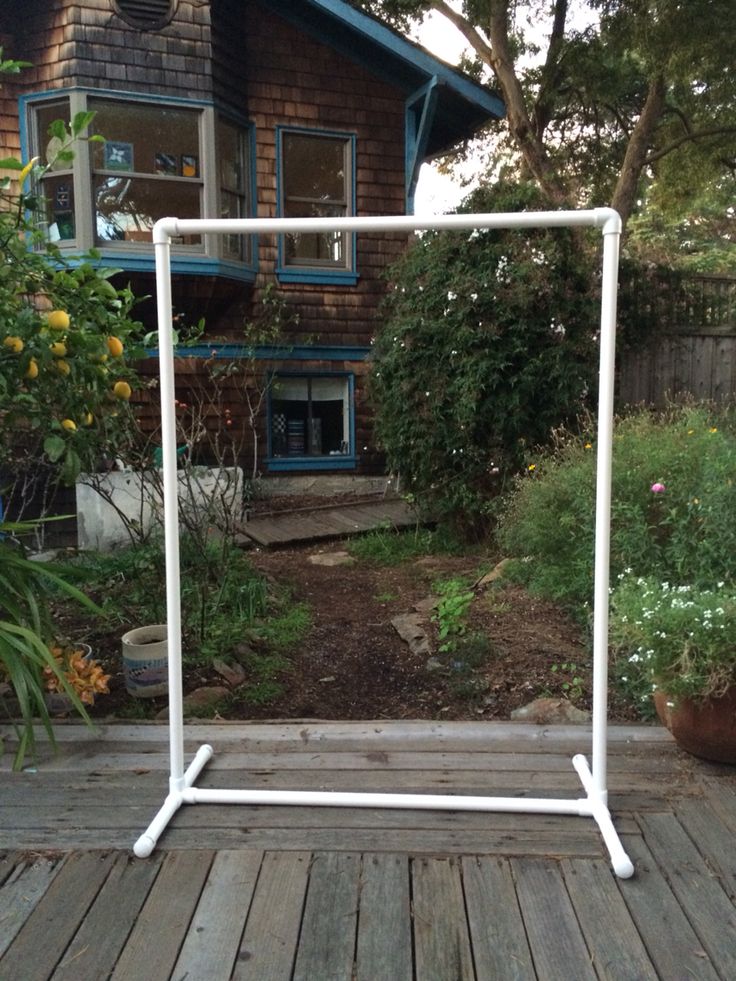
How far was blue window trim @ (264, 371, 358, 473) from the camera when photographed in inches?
350

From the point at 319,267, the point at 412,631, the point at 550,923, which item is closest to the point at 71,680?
the point at 412,631

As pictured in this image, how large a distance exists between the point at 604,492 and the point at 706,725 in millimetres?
861

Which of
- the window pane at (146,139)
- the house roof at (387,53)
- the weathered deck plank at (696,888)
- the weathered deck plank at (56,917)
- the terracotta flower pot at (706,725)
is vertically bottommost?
the weathered deck plank at (56,917)

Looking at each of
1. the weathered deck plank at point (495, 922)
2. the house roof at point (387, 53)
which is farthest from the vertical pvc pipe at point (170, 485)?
the house roof at point (387, 53)

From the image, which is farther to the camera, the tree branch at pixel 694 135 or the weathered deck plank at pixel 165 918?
the tree branch at pixel 694 135

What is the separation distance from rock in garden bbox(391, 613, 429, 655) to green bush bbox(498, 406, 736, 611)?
70 cm

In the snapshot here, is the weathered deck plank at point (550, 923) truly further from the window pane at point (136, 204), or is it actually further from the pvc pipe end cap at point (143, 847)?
the window pane at point (136, 204)

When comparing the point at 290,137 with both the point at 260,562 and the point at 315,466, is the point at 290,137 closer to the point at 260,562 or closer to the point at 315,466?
the point at 315,466

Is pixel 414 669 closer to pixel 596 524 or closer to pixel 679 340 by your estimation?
pixel 596 524

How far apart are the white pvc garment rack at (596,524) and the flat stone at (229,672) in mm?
1273

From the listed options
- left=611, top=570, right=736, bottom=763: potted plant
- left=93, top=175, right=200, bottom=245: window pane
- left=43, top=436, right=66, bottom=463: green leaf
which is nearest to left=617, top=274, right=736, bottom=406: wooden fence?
left=93, top=175, right=200, bottom=245: window pane

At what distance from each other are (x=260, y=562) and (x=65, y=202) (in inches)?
179

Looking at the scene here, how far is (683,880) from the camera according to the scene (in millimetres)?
1918

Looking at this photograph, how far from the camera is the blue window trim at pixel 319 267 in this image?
28.6 ft
